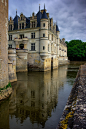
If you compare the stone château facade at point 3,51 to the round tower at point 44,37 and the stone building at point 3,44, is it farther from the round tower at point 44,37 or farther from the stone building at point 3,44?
the round tower at point 44,37

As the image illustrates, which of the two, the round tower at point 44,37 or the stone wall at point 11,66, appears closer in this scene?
the stone wall at point 11,66

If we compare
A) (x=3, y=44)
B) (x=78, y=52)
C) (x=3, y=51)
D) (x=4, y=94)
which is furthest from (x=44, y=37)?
(x=78, y=52)

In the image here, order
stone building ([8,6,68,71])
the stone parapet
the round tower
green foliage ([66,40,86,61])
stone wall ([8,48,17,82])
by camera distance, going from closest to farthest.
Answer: the stone parapet, stone wall ([8,48,17,82]), the round tower, stone building ([8,6,68,71]), green foliage ([66,40,86,61])

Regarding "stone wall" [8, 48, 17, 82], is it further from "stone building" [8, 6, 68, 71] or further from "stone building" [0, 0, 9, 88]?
"stone building" [8, 6, 68, 71]

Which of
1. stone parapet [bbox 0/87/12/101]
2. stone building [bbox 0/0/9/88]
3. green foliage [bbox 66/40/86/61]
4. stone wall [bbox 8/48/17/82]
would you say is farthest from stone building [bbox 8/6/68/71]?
green foliage [bbox 66/40/86/61]

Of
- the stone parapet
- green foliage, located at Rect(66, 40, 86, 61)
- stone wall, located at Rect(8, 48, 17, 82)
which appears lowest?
the stone parapet

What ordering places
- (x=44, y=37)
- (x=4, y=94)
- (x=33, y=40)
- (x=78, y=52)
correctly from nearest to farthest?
(x=4, y=94)
(x=44, y=37)
(x=33, y=40)
(x=78, y=52)

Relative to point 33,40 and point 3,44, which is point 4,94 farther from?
point 33,40

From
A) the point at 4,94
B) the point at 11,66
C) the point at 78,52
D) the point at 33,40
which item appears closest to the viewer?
the point at 4,94

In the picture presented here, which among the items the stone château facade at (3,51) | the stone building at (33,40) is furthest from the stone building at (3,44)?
the stone building at (33,40)

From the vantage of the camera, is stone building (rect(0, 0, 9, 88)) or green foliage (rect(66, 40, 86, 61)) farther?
green foliage (rect(66, 40, 86, 61))

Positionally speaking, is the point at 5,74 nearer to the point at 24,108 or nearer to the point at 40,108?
the point at 24,108

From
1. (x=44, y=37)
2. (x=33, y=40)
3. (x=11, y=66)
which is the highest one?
(x=44, y=37)

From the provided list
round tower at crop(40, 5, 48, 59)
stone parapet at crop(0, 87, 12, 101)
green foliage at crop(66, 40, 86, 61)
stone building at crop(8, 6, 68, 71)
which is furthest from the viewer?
green foliage at crop(66, 40, 86, 61)
